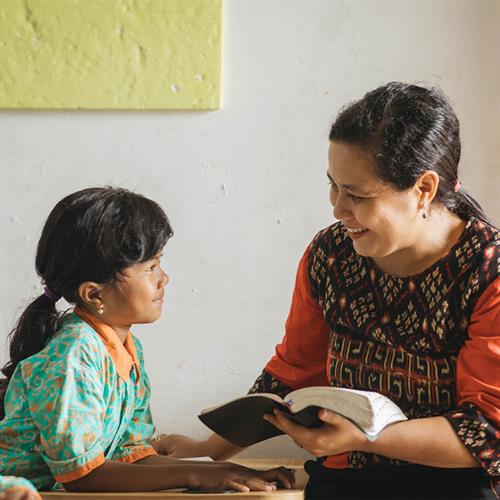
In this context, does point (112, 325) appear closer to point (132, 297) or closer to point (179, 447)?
point (132, 297)

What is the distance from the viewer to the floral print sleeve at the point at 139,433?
Answer: 1.80 meters

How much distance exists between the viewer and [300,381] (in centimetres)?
196

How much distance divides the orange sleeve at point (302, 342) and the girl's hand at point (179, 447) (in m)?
0.24

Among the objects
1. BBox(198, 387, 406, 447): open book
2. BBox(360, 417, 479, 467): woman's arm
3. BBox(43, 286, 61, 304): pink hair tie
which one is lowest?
BBox(360, 417, 479, 467): woman's arm

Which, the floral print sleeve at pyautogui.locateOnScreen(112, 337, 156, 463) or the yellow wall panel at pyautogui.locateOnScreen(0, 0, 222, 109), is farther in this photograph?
the yellow wall panel at pyautogui.locateOnScreen(0, 0, 222, 109)

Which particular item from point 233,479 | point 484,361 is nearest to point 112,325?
point 233,479

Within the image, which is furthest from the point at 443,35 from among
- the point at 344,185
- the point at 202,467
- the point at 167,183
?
the point at 202,467

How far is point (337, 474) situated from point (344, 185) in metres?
0.61

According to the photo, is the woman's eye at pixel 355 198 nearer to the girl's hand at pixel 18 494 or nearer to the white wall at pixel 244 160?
the girl's hand at pixel 18 494

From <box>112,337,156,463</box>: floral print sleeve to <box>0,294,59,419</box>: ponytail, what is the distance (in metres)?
0.22

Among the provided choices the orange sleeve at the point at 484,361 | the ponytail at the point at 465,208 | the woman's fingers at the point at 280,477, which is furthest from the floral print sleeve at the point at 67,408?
the ponytail at the point at 465,208

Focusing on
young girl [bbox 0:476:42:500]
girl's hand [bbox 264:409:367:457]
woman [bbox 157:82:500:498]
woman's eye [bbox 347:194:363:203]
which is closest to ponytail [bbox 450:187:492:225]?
woman [bbox 157:82:500:498]

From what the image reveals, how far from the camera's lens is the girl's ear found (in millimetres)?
1755

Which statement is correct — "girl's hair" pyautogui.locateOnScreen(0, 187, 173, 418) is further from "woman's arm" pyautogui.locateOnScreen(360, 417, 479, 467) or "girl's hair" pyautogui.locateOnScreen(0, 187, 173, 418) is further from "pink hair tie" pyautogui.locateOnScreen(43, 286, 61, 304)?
"woman's arm" pyautogui.locateOnScreen(360, 417, 479, 467)
